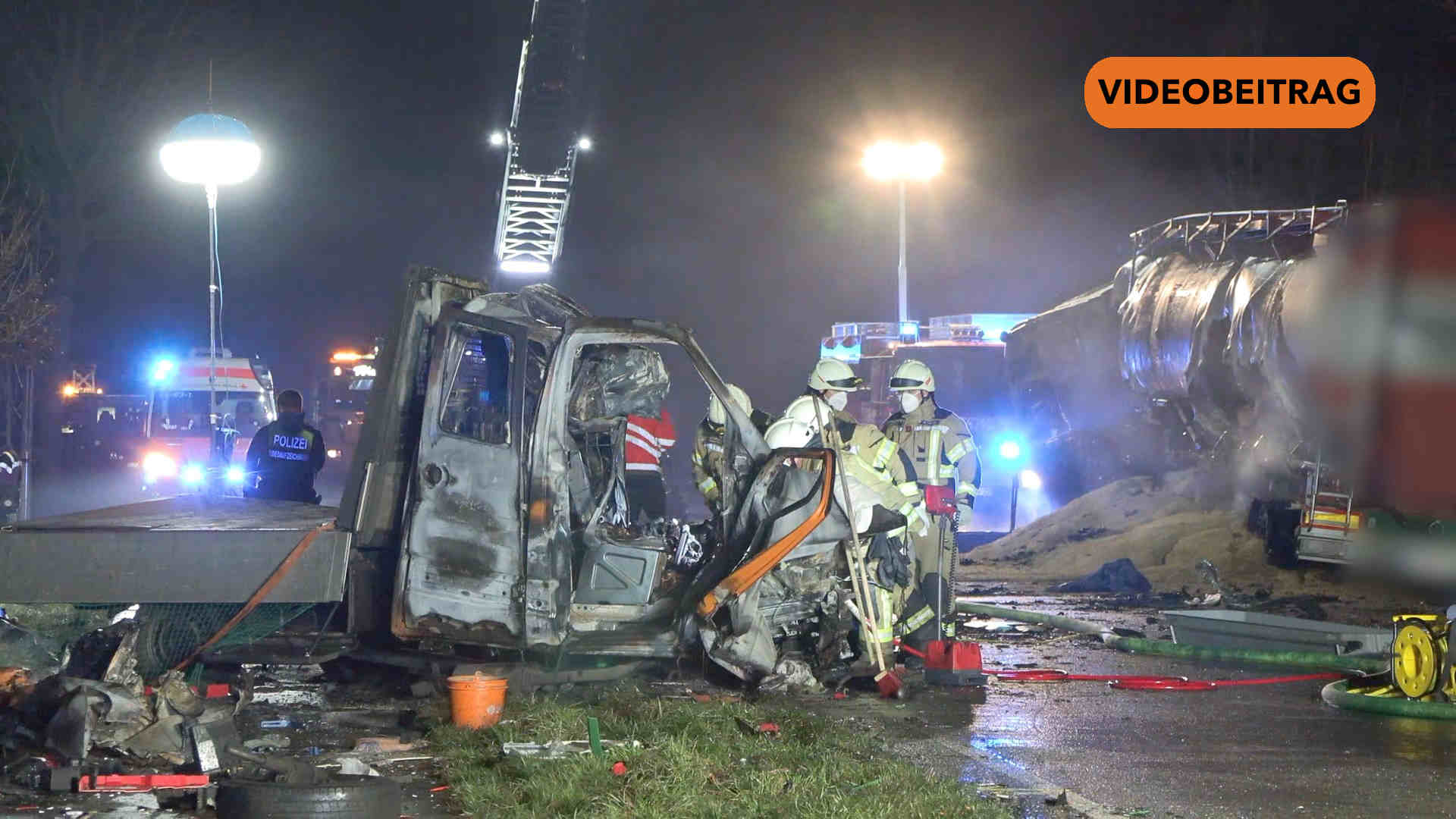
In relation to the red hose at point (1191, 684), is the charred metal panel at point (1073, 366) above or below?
above

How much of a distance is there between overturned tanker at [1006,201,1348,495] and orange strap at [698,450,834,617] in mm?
7984

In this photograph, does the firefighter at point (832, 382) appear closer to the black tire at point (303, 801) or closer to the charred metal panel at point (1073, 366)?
the black tire at point (303, 801)

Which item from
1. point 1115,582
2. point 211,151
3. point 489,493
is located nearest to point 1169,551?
point 1115,582

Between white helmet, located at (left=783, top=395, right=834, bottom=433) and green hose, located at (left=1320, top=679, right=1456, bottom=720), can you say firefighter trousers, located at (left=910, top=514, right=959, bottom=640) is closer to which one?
white helmet, located at (left=783, top=395, right=834, bottom=433)

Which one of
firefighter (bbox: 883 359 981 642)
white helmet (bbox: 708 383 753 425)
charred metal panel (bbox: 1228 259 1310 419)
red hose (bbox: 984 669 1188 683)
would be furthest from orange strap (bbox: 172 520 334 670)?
charred metal panel (bbox: 1228 259 1310 419)

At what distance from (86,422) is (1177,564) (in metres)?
19.7

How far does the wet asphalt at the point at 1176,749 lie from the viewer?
5.73 metres

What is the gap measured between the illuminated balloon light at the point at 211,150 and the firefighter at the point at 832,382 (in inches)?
247

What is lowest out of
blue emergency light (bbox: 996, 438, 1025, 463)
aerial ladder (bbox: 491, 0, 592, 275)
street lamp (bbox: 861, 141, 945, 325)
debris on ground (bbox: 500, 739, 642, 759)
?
debris on ground (bbox: 500, 739, 642, 759)

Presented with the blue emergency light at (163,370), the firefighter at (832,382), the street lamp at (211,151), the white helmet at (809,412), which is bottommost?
the white helmet at (809,412)

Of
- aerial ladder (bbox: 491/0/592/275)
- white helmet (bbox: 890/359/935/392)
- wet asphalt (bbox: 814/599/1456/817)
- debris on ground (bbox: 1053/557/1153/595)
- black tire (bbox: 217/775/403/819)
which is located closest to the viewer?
black tire (bbox: 217/775/403/819)

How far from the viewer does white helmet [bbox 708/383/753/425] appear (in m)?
8.27

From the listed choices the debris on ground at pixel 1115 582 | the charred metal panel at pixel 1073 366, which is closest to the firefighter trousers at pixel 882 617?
the debris on ground at pixel 1115 582

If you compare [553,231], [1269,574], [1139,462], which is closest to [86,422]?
[553,231]
